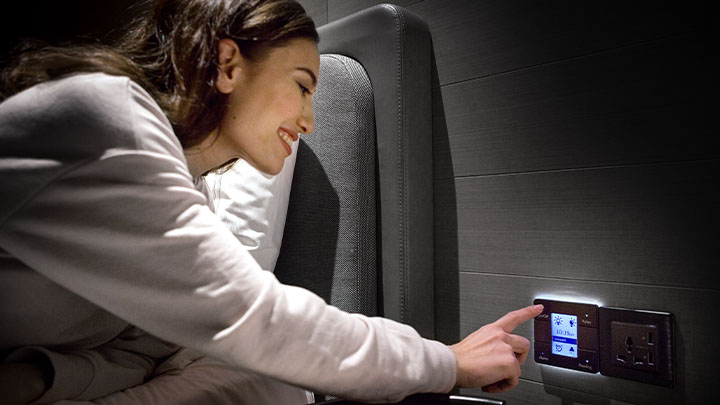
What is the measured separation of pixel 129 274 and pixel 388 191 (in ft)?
2.67

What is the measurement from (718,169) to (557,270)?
36 cm

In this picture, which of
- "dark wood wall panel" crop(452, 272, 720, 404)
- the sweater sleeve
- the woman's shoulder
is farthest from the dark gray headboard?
the woman's shoulder

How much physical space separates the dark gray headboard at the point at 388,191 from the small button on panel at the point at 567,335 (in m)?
0.29

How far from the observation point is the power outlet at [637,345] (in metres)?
1.02

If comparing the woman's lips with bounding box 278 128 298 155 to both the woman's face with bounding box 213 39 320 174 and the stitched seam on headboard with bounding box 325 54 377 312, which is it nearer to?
the woman's face with bounding box 213 39 320 174

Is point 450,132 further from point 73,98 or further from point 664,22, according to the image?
point 73,98

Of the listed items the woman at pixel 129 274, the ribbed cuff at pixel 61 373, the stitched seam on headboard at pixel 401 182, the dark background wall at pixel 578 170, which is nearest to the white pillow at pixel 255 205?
the stitched seam on headboard at pixel 401 182

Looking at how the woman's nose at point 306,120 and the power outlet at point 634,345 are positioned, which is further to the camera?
the woman's nose at point 306,120

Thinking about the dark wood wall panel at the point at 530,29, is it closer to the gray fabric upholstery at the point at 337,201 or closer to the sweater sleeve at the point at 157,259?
the gray fabric upholstery at the point at 337,201

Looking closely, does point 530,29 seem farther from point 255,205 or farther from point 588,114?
point 255,205

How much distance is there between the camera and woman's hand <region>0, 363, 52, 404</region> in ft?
2.30

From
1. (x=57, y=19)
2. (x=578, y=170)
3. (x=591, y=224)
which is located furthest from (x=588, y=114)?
(x=57, y=19)

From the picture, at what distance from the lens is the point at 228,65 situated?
101cm

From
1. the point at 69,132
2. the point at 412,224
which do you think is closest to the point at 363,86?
the point at 412,224
